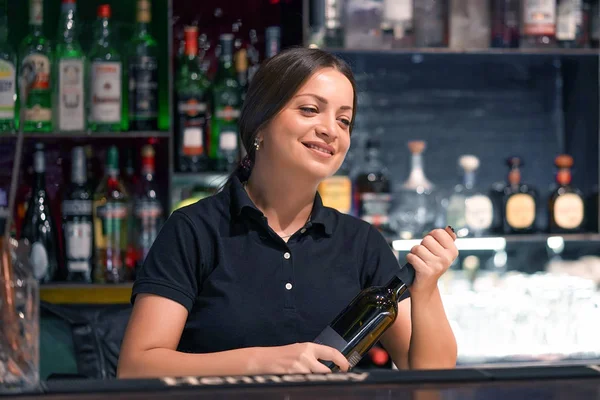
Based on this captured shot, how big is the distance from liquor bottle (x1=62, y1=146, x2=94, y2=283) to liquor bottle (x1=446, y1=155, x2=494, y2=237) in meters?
1.17

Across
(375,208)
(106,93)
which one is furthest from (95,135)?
(375,208)

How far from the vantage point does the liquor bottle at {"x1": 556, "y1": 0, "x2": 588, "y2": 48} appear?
3.00 meters

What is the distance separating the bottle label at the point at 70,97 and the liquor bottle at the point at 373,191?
91cm

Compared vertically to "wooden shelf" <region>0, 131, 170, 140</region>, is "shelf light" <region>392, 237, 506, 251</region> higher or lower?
lower

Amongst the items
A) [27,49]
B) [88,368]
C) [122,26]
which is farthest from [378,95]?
[88,368]

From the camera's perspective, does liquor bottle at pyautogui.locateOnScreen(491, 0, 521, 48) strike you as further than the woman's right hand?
Yes

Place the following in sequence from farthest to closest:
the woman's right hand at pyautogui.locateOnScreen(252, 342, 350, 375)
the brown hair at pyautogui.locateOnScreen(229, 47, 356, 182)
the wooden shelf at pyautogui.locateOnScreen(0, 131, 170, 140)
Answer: the wooden shelf at pyautogui.locateOnScreen(0, 131, 170, 140) → the brown hair at pyautogui.locateOnScreen(229, 47, 356, 182) → the woman's right hand at pyautogui.locateOnScreen(252, 342, 350, 375)

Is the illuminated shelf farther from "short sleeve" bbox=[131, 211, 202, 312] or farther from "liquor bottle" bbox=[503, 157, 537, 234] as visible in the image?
"short sleeve" bbox=[131, 211, 202, 312]

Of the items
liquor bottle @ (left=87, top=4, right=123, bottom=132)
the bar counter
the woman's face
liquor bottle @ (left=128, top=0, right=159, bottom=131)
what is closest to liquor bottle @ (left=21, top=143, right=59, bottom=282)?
liquor bottle @ (left=87, top=4, right=123, bottom=132)

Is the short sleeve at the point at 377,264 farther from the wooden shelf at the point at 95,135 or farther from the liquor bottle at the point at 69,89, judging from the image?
the liquor bottle at the point at 69,89

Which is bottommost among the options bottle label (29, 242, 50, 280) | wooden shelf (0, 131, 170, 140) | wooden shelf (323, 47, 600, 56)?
bottle label (29, 242, 50, 280)

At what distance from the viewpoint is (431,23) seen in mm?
2965

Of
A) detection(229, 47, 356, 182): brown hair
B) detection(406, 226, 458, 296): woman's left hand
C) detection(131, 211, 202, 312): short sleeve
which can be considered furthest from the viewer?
detection(229, 47, 356, 182): brown hair

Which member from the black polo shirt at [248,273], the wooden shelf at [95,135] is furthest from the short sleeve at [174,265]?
the wooden shelf at [95,135]
